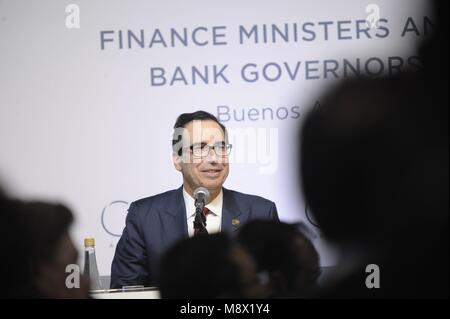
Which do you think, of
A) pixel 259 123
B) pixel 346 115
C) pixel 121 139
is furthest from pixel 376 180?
pixel 121 139

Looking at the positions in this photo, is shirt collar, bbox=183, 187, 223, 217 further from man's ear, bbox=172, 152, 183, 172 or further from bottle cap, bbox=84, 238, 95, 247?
bottle cap, bbox=84, 238, 95, 247

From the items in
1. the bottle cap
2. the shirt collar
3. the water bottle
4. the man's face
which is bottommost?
the water bottle

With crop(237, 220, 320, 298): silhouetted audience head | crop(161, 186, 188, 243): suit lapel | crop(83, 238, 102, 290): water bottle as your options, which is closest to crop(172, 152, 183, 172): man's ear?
crop(161, 186, 188, 243): suit lapel

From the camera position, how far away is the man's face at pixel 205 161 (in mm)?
3471

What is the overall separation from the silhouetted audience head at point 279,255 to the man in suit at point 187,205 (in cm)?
105

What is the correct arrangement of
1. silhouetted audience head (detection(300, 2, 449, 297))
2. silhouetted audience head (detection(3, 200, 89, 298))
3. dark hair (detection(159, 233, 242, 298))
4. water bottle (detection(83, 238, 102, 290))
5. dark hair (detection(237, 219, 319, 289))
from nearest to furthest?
silhouetted audience head (detection(300, 2, 449, 297)) → dark hair (detection(159, 233, 242, 298)) → dark hair (detection(237, 219, 319, 289)) → silhouetted audience head (detection(3, 200, 89, 298)) → water bottle (detection(83, 238, 102, 290))

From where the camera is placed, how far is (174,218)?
3447 mm

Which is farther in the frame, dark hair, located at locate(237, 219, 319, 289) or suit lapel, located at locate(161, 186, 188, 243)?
suit lapel, located at locate(161, 186, 188, 243)

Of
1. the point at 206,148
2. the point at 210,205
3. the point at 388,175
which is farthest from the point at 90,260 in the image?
the point at 388,175

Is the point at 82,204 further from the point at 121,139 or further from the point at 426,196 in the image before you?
the point at 426,196

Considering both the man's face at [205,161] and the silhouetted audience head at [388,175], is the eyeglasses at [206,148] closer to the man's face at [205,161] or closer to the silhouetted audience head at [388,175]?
the man's face at [205,161]

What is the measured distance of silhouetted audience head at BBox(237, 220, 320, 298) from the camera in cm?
182

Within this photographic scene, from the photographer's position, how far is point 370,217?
3.73 feet

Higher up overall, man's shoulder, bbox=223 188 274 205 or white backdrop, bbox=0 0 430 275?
white backdrop, bbox=0 0 430 275
